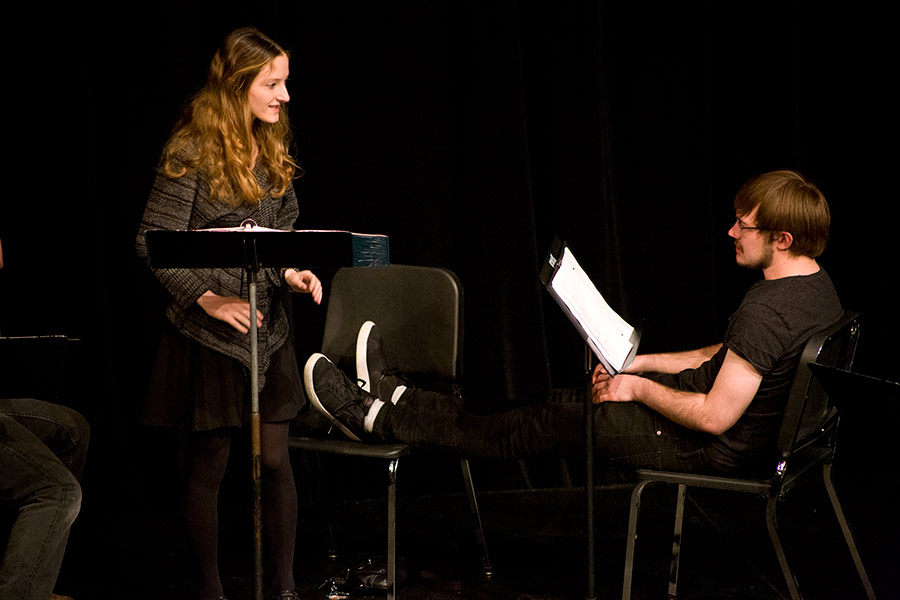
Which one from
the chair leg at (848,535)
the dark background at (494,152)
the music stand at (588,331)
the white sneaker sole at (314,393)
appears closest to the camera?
the music stand at (588,331)

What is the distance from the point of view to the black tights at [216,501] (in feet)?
7.64

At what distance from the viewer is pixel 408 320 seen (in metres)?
2.94

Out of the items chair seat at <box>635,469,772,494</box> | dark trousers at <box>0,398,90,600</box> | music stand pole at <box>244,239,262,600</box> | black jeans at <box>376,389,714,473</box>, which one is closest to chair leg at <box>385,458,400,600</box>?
black jeans at <box>376,389,714,473</box>

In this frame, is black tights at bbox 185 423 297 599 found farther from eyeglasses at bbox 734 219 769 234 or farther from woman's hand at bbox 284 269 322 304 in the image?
eyeglasses at bbox 734 219 769 234

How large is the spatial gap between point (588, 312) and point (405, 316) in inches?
34.5

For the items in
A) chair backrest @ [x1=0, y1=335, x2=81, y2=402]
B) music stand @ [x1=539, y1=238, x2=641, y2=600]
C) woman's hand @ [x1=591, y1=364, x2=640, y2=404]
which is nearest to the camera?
chair backrest @ [x1=0, y1=335, x2=81, y2=402]

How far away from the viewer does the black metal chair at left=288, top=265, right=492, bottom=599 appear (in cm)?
284

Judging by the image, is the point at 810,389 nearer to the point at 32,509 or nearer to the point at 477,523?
the point at 477,523

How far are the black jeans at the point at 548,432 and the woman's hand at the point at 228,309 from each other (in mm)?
614

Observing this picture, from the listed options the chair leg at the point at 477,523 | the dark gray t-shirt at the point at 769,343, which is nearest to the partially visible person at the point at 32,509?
the chair leg at the point at 477,523

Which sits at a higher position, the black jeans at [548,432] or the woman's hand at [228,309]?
the woman's hand at [228,309]

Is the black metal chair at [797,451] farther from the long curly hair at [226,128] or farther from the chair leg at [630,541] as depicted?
the long curly hair at [226,128]

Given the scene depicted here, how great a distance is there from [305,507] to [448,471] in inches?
23.7

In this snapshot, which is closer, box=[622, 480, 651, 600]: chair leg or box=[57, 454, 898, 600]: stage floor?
box=[622, 480, 651, 600]: chair leg
